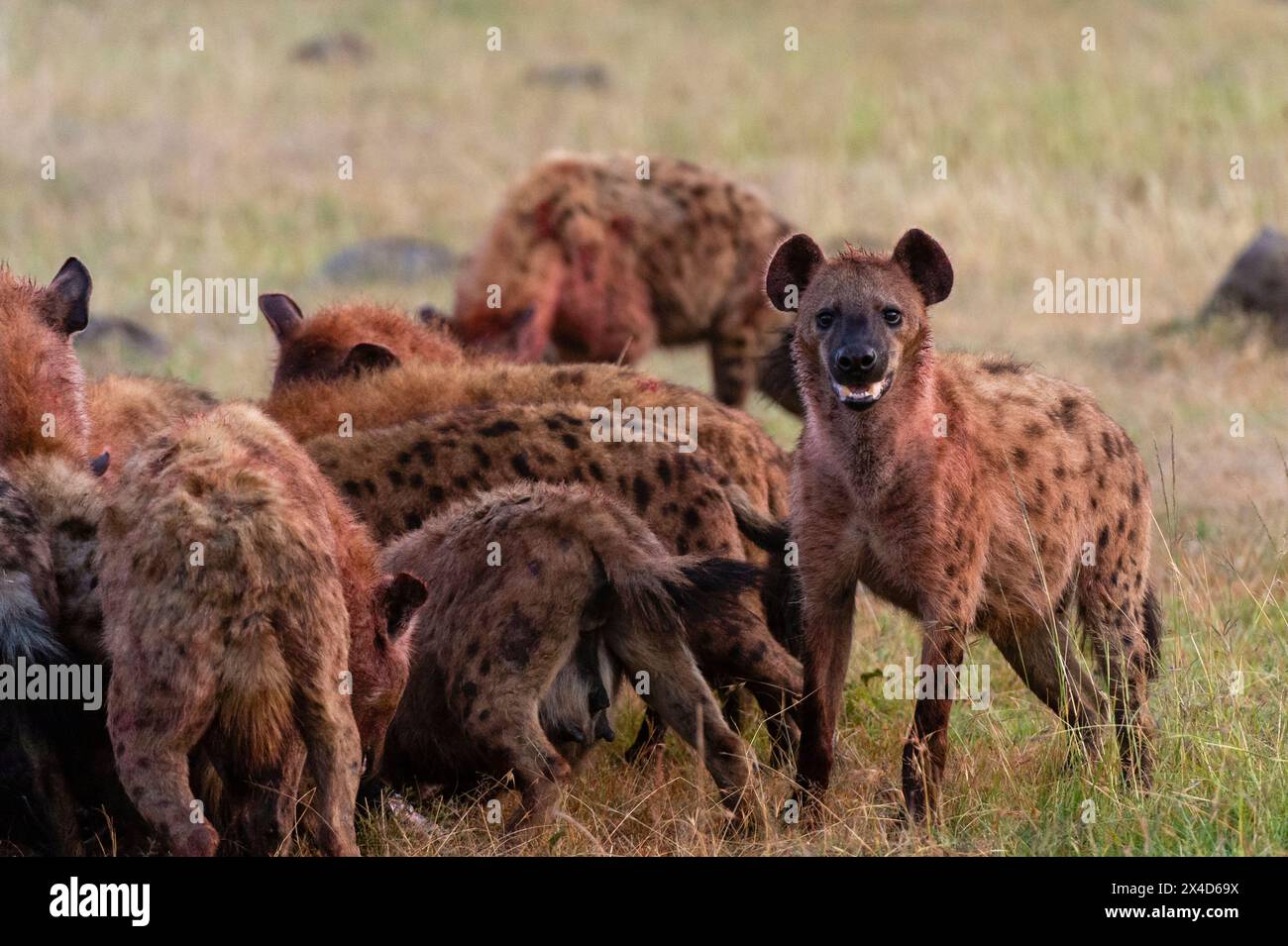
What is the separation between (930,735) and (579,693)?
2.86ft

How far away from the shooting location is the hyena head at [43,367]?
529 cm

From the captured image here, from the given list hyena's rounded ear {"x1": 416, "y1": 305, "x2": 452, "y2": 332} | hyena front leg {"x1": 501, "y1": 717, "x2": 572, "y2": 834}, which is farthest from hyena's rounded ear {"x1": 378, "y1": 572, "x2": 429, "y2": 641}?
hyena's rounded ear {"x1": 416, "y1": 305, "x2": 452, "y2": 332}

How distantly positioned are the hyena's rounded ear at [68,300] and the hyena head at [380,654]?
5.19ft

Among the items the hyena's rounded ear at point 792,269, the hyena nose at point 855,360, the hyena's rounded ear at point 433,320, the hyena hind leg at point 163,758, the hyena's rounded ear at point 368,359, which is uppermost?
the hyena's rounded ear at point 433,320

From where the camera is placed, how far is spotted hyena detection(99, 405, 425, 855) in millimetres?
4074

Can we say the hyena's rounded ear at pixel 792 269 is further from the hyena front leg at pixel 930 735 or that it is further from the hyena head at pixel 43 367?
the hyena head at pixel 43 367

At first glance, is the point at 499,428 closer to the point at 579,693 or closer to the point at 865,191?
the point at 579,693

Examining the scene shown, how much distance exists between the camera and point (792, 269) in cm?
521

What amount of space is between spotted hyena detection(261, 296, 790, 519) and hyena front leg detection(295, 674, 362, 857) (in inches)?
72.7

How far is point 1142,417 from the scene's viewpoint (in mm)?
10445

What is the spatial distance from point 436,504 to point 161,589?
174 cm

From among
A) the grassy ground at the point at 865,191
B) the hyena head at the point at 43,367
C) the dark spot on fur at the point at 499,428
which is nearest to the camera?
the grassy ground at the point at 865,191

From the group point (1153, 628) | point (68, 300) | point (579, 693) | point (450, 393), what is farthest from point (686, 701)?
point (68, 300)

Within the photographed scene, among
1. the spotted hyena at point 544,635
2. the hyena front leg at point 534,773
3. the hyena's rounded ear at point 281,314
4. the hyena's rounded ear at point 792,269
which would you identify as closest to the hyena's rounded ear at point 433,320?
the hyena's rounded ear at point 281,314
